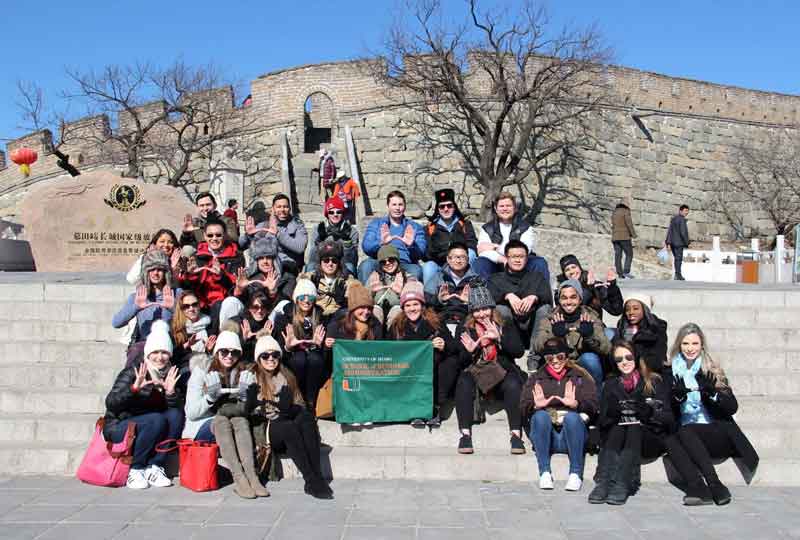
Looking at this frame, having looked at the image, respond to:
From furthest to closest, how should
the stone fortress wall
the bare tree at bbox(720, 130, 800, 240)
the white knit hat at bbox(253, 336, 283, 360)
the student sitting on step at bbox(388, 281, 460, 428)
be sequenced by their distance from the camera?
the bare tree at bbox(720, 130, 800, 240) → the stone fortress wall → the student sitting on step at bbox(388, 281, 460, 428) → the white knit hat at bbox(253, 336, 283, 360)

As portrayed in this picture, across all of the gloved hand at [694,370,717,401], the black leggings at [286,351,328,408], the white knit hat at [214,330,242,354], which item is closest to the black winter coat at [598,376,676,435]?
the gloved hand at [694,370,717,401]

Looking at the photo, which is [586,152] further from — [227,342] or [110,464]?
[110,464]

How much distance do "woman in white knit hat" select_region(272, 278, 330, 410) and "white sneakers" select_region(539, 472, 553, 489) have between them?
1.81m

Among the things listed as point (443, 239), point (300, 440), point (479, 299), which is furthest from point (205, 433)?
point (443, 239)

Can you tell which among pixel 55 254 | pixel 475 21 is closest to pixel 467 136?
pixel 475 21

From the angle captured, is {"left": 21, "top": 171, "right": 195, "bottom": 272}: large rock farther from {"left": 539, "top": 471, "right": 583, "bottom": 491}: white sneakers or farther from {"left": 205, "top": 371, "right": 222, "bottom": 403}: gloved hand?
{"left": 539, "top": 471, "right": 583, "bottom": 491}: white sneakers

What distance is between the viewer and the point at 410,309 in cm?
599

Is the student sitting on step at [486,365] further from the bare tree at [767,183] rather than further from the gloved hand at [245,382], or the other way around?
the bare tree at [767,183]

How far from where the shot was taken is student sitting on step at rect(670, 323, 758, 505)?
16.5 feet

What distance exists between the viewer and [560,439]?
17.5ft

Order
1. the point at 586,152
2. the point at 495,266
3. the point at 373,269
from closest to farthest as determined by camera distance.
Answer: the point at 495,266
the point at 373,269
the point at 586,152

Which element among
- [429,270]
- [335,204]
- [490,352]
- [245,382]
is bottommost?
[245,382]

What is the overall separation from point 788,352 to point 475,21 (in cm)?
1784

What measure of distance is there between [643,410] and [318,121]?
24.1m
